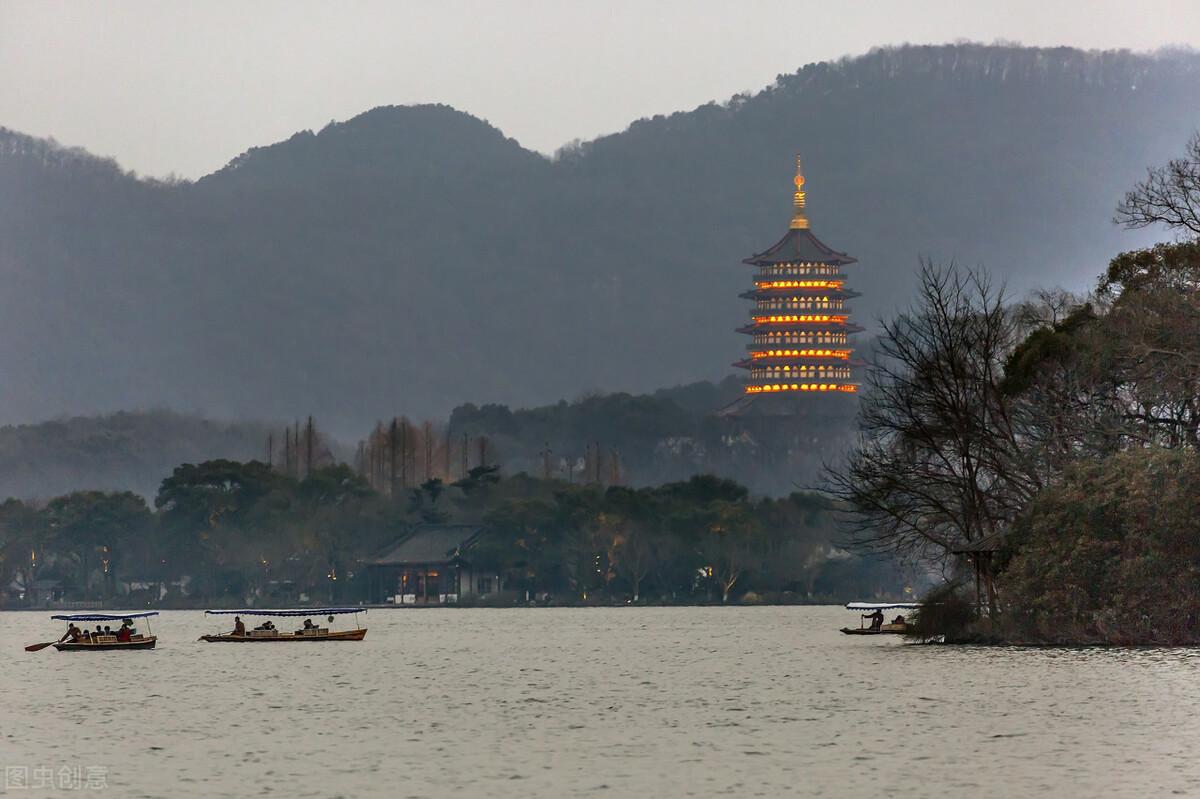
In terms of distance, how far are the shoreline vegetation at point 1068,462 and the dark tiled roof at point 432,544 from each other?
318ft

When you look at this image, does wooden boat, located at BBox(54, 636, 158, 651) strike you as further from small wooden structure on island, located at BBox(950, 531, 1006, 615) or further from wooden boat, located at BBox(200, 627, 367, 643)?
small wooden structure on island, located at BBox(950, 531, 1006, 615)

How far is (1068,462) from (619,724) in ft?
84.4

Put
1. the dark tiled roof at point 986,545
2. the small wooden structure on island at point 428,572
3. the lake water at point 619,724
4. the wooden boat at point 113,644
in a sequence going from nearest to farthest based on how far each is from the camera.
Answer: the lake water at point 619,724 < the dark tiled roof at point 986,545 < the wooden boat at point 113,644 < the small wooden structure on island at point 428,572

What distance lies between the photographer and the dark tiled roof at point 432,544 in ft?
571

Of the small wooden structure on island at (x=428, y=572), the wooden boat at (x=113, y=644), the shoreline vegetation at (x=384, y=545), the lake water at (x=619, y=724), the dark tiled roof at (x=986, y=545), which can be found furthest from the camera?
the small wooden structure on island at (x=428, y=572)

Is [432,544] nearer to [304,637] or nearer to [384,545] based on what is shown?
[384,545]

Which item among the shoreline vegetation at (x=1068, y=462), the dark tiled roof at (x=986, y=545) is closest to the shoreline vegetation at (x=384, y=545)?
the shoreline vegetation at (x=1068, y=462)

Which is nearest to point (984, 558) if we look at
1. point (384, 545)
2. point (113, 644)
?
point (113, 644)

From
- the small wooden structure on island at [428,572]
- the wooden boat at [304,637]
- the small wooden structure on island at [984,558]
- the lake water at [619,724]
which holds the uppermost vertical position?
the small wooden structure on island at [428,572]

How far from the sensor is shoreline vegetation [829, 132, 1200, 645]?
60625 millimetres

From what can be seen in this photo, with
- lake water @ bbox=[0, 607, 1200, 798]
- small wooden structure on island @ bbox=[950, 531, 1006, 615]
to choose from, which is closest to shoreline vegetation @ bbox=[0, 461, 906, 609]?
lake water @ bbox=[0, 607, 1200, 798]

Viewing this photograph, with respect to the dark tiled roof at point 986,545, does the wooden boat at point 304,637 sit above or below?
below

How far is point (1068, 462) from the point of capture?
66.8 m

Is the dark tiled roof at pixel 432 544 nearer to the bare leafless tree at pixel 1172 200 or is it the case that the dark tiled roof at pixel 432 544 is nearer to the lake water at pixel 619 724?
the lake water at pixel 619 724
